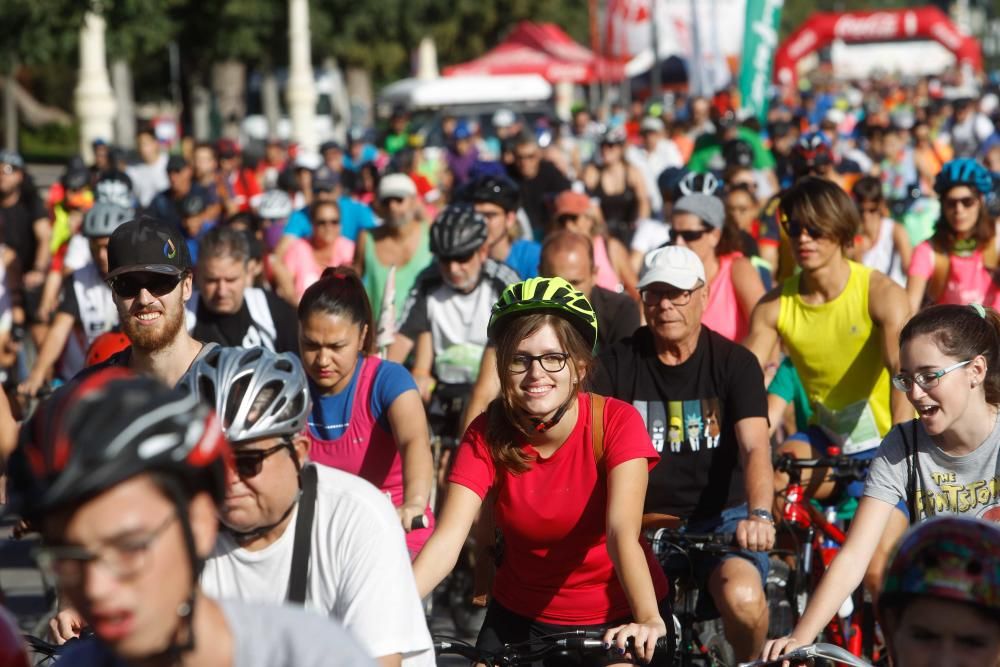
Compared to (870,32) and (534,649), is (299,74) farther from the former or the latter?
(870,32)

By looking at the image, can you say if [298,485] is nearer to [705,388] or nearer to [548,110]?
[705,388]

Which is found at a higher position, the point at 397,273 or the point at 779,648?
the point at 397,273

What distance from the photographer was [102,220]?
9406 mm

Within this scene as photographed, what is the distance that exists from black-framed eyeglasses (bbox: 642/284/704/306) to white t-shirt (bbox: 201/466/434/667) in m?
2.63

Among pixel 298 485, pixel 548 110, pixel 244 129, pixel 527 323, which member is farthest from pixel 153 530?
pixel 548 110

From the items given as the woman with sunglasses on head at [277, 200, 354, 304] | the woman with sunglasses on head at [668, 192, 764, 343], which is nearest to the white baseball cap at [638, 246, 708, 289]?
the woman with sunglasses on head at [668, 192, 764, 343]

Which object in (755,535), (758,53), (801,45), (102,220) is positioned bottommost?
(755,535)

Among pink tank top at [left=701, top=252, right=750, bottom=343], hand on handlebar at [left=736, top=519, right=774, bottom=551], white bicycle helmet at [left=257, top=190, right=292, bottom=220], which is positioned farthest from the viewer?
white bicycle helmet at [left=257, top=190, right=292, bottom=220]

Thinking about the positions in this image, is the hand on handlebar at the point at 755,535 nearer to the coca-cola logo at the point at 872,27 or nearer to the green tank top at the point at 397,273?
the green tank top at the point at 397,273

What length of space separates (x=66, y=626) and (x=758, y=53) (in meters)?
20.1

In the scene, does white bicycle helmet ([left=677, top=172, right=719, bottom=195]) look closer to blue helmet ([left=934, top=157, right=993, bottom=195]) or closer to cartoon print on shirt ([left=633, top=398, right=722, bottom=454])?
blue helmet ([left=934, top=157, right=993, bottom=195])

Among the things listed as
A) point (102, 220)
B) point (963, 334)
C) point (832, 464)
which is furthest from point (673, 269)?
point (102, 220)

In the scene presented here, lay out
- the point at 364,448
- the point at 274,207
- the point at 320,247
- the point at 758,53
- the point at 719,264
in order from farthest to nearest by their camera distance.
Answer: the point at 758,53 → the point at 274,207 → the point at 320,247 → the point at 719,264 → the point at 364,448

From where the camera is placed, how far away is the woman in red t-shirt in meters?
4.80
